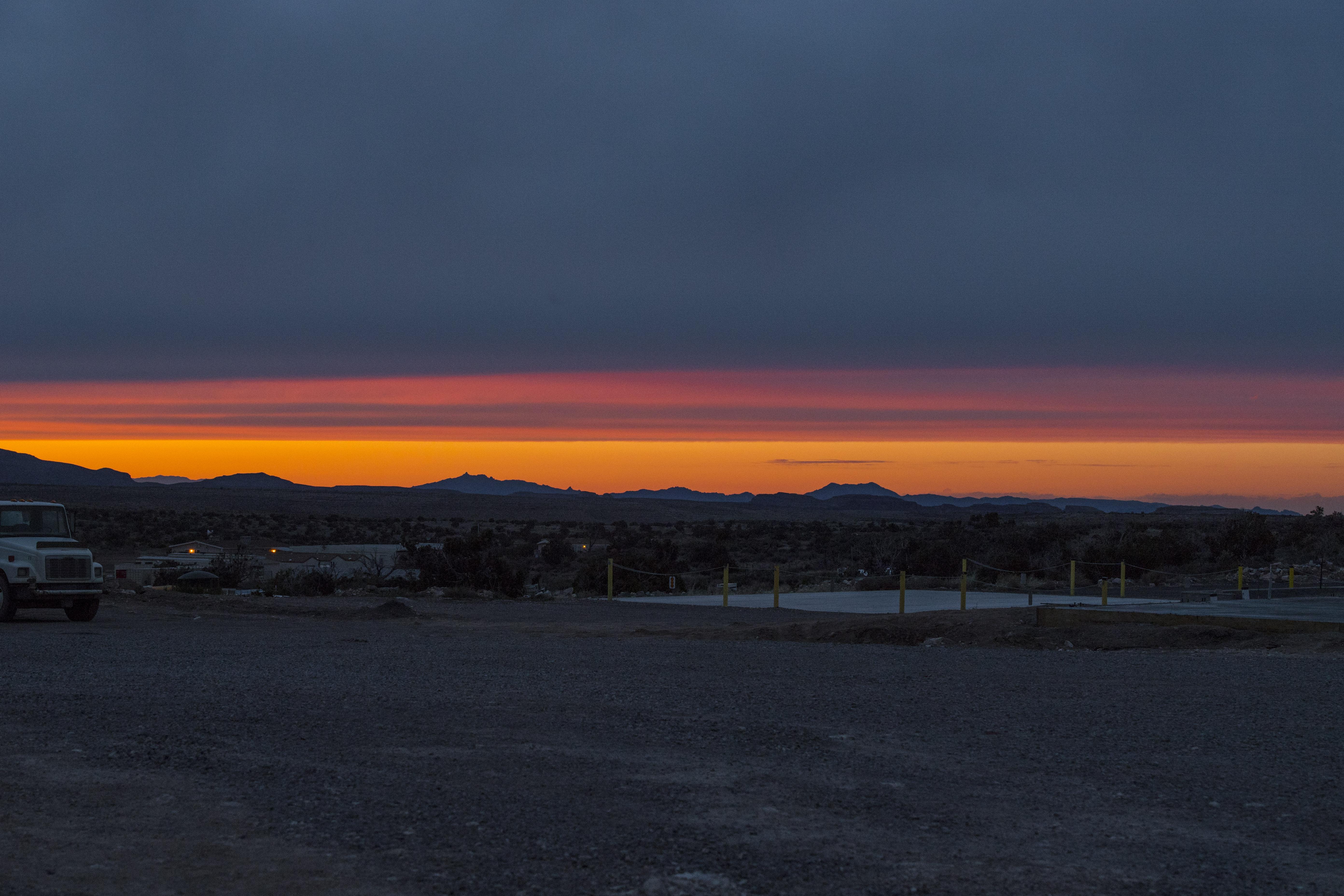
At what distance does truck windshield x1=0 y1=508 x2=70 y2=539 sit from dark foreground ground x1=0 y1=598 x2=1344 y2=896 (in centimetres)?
782

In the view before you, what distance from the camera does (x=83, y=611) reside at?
23656 mm

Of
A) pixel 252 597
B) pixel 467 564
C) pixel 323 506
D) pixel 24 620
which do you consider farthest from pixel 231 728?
pixel 323 506

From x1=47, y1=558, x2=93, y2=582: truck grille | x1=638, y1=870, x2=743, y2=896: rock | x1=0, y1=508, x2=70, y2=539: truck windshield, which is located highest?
x1=0, y1=508, x2=70, y2=539: truck windshield

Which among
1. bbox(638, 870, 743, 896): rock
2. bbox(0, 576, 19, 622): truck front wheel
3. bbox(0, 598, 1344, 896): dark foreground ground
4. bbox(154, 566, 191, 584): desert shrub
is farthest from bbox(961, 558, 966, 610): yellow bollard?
bbox(154, 566, 191, 584): desert shrub

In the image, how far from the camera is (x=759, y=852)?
21.1 ft

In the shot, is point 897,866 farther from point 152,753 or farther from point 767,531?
point 767,531

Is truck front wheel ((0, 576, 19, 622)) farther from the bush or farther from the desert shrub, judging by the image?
the desert shrub

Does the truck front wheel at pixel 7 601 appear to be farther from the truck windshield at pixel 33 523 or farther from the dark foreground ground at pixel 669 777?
the dark foreground ground at pixel 669 777

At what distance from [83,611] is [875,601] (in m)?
16.4

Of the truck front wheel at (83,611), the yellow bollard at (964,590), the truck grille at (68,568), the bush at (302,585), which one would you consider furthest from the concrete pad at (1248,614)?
the bush at (302,585)

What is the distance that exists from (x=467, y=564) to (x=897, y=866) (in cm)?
3605

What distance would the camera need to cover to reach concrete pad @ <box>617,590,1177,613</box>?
2670cm

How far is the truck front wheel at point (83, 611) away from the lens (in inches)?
925

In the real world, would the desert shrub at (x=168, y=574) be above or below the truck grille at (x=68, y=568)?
below
